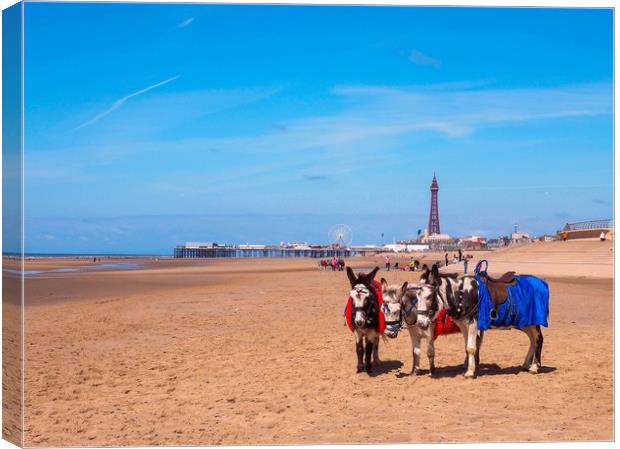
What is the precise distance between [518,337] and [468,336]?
5.84 metres

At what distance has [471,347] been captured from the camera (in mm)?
11055

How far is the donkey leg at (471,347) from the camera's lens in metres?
11.0

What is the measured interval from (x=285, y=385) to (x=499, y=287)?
4.02 meters

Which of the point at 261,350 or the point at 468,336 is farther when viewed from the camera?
the point at 261,350

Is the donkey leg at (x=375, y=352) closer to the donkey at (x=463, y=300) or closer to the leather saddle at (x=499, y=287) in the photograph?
the donkey at (x=463, y=300)

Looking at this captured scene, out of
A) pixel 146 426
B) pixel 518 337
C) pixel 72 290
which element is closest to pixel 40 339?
pixel 146 426

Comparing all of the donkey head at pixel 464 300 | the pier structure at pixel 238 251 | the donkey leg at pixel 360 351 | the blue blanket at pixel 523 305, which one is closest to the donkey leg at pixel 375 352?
the donkey leg at pixel 360 351

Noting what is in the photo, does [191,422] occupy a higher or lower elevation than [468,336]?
lower

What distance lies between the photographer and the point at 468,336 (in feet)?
36.3

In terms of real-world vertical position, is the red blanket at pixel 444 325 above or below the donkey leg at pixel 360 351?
above

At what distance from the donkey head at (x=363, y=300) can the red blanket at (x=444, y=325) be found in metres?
1.08

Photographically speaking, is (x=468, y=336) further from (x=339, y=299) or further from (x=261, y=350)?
(x=339, y=299)

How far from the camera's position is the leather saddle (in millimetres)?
11195

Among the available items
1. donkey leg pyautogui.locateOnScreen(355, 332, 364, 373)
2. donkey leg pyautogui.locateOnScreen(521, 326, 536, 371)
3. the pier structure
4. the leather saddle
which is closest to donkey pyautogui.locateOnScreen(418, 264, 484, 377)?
the leather saddle
